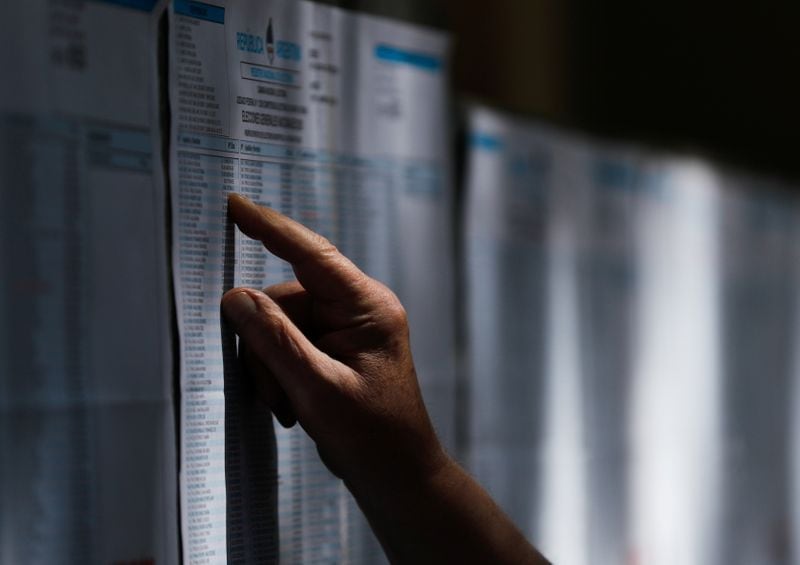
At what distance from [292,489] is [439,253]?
0.39 m

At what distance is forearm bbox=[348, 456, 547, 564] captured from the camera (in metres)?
0.87

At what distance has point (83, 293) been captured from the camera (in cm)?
87

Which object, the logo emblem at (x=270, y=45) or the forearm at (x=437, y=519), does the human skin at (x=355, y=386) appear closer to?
the forearm at (x=437, y=519)

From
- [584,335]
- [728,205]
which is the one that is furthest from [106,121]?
[728,205]

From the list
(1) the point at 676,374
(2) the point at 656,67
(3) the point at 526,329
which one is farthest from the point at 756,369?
(2) the point at 656,67

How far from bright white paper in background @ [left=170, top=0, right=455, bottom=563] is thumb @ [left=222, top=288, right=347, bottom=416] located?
4 centimetres

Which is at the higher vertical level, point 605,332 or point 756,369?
point 605,332

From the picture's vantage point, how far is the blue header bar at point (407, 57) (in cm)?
109

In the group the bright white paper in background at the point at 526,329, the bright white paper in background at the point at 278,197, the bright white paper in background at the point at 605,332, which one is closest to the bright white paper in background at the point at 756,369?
the bright white paper in background at the point at 605,332

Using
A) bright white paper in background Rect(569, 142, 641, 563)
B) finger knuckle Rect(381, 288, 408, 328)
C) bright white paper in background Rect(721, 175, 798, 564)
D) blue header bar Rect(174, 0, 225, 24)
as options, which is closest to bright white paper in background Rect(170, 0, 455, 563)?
blue header bar Rect(174, 0, 225, 24)

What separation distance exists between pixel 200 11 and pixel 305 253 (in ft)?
0.77

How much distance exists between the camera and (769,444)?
1.87m

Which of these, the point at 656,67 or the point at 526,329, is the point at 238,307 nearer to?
the point at 526,329

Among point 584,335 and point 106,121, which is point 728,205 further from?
point 106,121
